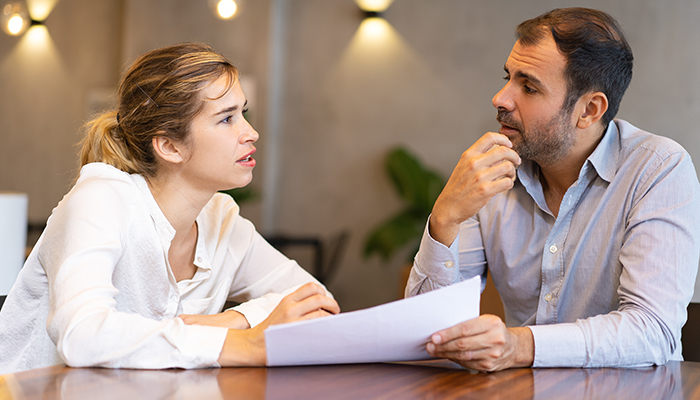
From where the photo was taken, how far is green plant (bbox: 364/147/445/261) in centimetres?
488

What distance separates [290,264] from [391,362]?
25.2 inches

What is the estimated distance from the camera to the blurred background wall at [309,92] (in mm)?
5055

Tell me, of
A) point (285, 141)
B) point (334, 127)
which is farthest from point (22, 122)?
point (334, 127)

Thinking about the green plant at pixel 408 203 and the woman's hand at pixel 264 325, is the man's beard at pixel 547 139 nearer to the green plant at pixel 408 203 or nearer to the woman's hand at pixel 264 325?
the woman's hand at pixel 264 325

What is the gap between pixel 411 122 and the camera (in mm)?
5168

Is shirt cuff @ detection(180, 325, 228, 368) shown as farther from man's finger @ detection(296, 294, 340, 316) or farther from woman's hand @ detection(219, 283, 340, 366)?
man's finger @ detection(296, 294, 340, 316)

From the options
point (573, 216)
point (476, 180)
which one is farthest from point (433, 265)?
point (573, 216)

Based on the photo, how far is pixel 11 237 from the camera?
1815mm

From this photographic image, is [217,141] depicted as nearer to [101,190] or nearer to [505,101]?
[101,190]

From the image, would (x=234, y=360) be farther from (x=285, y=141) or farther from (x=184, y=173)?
(x=285, y=141)

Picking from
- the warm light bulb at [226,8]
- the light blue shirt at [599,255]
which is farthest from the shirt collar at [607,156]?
the warm light bulb at [226,8]

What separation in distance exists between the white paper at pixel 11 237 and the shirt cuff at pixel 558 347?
1.52m

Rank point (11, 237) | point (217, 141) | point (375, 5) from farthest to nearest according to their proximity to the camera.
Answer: point (375, 5), point (11, 237), point (217, 141)

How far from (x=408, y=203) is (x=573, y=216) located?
369cm
